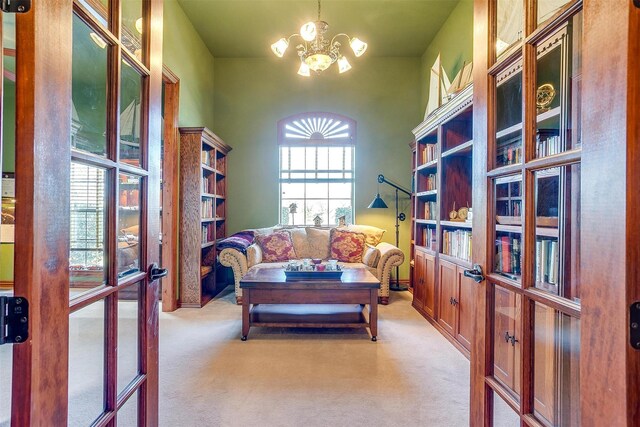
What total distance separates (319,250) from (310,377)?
249cm

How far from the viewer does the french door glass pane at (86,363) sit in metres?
0.81

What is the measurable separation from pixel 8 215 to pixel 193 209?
10.8 ft

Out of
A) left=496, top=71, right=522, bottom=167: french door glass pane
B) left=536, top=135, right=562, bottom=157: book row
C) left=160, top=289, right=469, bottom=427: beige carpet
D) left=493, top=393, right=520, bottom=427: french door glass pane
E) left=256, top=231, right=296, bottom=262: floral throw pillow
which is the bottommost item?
left=160, top=289, right=469, bottom=427: beige carpet

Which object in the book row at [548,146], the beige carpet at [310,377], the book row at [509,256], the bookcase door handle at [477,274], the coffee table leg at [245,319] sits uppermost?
the book row at [548,146]

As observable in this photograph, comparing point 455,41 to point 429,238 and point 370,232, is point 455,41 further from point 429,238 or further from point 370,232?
point 370,232

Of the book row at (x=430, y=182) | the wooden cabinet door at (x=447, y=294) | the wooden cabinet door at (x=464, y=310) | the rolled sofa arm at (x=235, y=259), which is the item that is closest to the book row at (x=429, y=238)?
the wooden cabinet door at (x=447, y=294)

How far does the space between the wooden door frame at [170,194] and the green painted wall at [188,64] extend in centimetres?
16

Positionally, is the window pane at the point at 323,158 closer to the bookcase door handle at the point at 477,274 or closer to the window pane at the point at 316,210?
the window pane at the point at 316,210

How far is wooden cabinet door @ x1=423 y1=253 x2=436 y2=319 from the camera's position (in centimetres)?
333

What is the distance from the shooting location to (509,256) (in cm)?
104

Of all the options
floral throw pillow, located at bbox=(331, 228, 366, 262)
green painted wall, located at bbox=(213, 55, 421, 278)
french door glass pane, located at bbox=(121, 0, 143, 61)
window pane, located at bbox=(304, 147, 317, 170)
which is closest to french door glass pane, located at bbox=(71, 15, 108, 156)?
french door glass pane, located at bbox=(121, 0, 143, 61)

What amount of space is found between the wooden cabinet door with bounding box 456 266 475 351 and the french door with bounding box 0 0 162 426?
228 cm

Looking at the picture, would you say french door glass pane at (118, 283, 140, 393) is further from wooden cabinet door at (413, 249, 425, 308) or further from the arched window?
the arched window

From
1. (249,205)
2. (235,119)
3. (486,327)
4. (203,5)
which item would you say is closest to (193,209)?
(249,205)
